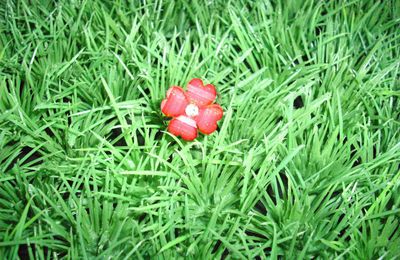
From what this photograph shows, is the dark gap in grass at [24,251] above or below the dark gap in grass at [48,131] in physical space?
below

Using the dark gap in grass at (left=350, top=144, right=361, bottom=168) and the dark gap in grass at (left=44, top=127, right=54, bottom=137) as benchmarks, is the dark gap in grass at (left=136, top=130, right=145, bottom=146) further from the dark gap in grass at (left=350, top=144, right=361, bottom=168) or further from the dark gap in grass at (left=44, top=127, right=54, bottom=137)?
the dark gap in grass at (left=350, top=144, right=361, bottom=168)

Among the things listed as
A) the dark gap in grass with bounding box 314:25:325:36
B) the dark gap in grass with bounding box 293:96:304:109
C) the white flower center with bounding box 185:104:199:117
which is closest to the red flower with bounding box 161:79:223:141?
the white flower center with bounding box 185:104:199:117

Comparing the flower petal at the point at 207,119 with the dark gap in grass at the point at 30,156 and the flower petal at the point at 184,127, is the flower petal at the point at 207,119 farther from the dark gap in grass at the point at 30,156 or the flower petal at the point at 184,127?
the dark gap in grass at the point at 30,156

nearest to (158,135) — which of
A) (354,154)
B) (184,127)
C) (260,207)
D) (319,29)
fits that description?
(184,127)

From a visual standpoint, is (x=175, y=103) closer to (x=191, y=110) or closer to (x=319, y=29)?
(x=191, y=110)

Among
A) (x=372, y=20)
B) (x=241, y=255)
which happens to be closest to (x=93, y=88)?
(x=241, y=255)

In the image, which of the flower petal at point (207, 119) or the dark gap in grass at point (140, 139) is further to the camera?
the dark gap in grass at point (140, 139)

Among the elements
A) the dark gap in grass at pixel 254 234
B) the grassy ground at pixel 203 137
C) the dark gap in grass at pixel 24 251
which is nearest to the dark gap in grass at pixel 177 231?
the grassy ground at pixel 203 137
